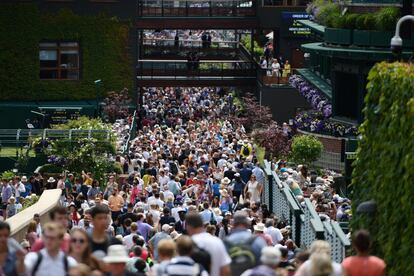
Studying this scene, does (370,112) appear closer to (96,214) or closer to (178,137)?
(96,214)

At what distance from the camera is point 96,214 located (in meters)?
17.8

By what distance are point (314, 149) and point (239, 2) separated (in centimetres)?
3042

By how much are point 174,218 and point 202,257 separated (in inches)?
508

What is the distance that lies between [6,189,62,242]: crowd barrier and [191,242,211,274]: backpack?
859cm

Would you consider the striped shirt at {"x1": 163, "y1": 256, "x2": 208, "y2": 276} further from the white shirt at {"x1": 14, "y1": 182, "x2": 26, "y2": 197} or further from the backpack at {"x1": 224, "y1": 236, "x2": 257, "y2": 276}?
the white shirt at {"x1": 14, "y1": 182, "x2": 26, "y2": 197}

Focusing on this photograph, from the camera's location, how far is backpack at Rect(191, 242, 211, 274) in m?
16.8

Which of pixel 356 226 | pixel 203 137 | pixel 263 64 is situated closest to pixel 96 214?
pixel 356 226

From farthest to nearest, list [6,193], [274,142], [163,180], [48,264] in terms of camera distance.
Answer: [274,142]
[6,193]
[163,180]
[48,264]

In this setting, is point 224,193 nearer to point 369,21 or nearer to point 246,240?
point 369,21

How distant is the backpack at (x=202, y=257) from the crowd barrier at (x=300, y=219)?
22.2ft

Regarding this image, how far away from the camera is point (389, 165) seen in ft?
70.6

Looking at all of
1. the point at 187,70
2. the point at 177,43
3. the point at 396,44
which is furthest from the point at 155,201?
the point at 177,43

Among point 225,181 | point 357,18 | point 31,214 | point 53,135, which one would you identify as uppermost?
point 357,18

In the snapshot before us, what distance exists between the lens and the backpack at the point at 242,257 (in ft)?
56.3
